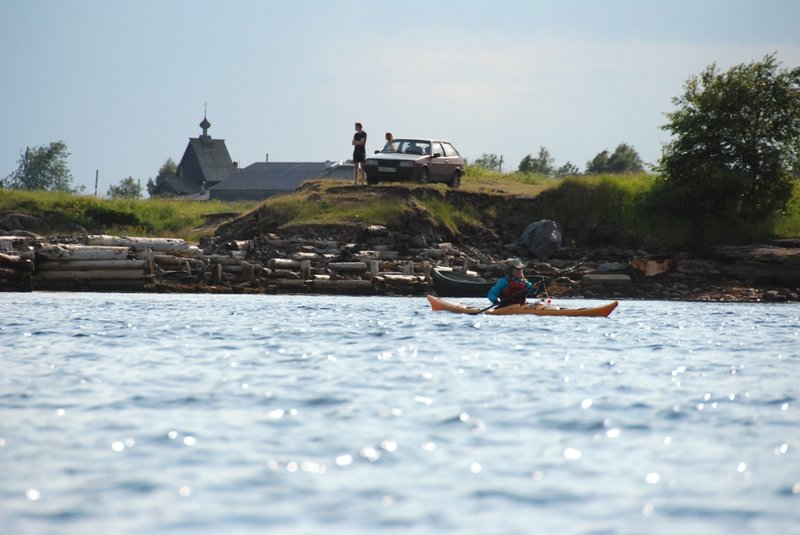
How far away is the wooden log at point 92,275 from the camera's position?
32.3m

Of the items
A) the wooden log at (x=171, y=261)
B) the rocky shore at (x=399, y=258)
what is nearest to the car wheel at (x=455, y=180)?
the rocky shore at (x=399, y=258)

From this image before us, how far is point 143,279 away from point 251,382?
21.1 m

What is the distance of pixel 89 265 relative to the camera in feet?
107

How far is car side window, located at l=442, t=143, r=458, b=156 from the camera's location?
41122 millimetres

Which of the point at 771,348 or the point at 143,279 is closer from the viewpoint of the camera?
the point at 771,348

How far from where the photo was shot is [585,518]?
6871 millimetres

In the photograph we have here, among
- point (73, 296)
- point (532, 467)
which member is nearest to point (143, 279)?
point (73, 296)

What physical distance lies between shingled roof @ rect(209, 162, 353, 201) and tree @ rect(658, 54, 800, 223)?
52615 millimetres

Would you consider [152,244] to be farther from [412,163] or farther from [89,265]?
[412,163]

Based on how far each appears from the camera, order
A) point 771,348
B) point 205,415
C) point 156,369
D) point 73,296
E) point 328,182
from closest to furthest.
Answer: point 205,415, point 156,369, point 771,348, point 73,296, point 328,182

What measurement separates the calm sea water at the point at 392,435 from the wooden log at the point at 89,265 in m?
14.3

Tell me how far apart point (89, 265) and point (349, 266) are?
26.1 ft

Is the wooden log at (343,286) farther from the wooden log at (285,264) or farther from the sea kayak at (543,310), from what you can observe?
the sea kayak at (543,310)

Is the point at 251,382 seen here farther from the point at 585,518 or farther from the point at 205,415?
the point at 585,518
